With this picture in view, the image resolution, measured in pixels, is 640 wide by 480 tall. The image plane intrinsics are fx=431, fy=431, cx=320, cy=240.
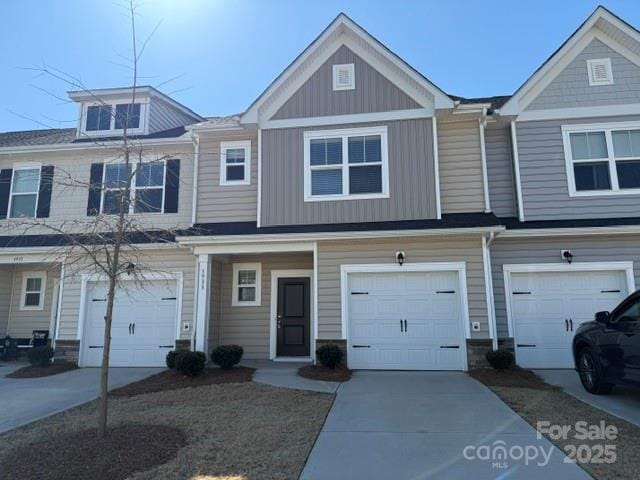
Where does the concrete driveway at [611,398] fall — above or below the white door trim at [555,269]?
below

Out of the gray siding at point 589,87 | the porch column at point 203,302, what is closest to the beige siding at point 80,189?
the porch column at point 203,302

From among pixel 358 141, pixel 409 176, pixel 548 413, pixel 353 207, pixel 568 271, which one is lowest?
pixel 548 413

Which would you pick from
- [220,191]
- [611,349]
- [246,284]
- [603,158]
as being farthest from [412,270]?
[603,158]

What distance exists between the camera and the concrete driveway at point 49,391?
669 centimetres

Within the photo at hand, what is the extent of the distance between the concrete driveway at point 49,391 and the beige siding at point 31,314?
1684 mm

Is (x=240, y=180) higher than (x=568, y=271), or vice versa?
(x=240, y=180)

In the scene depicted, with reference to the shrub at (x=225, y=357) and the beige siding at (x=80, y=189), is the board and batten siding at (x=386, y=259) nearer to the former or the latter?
the shrub at (x=225, y=357)

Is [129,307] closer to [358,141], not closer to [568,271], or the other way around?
[358,141]

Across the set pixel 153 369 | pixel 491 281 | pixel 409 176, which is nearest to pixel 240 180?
pixel 409 176

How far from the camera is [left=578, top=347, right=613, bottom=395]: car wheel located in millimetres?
6848

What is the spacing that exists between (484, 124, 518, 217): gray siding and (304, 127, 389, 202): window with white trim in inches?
113

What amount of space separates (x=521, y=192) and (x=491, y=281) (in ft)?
8.38

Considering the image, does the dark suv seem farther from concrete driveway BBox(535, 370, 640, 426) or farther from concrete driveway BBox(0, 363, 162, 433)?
concrete driveway BBox(0, 363, 162, 433)

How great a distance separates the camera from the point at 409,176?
10094 mm
